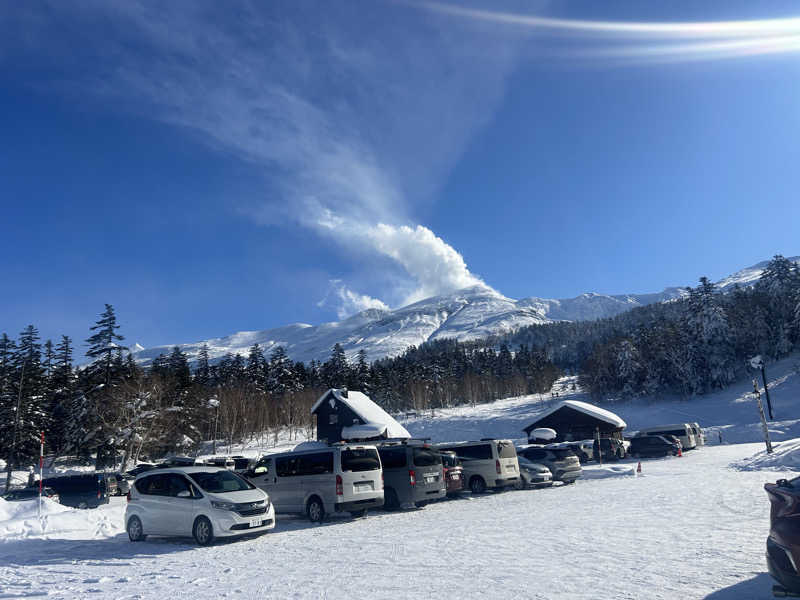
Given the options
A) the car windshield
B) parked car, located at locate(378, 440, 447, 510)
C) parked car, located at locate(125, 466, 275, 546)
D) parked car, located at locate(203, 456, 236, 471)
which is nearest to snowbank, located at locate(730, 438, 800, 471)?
parked car, located at locate(378, 440, 447, 510)

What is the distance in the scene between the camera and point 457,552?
9.70 metres

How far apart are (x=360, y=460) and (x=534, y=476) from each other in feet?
34.3

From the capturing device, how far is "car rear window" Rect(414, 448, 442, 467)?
17109 millimetres

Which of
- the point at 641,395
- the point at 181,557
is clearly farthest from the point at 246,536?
the point at 641,395

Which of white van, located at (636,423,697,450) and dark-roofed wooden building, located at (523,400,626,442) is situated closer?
white van, located at (636,423,697,450)

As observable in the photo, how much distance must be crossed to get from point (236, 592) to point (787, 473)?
788 inches

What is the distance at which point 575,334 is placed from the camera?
195250 mm

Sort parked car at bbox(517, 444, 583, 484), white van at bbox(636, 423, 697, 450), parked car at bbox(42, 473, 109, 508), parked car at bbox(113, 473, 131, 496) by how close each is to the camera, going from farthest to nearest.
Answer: white van at bbox(636, 423, 697, 450)
parked car at bbox(113, 473, 131, 496)
parked car at bbox(42, 473, 109, 508)
parked car at bbox(517, 444, 583, 484)

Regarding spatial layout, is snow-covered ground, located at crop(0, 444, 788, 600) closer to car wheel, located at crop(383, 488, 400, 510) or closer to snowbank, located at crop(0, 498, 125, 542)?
snowbank, located at crop(0, 498, 125, 542)

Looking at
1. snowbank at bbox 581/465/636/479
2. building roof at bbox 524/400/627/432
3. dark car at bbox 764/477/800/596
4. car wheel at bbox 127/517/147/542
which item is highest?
building roof at bbox 524/400/627/432

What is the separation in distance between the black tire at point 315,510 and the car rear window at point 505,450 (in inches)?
339

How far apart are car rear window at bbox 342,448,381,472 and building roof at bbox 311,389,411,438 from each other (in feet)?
84.7

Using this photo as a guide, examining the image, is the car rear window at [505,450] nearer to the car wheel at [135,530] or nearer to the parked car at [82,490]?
the car wheel at [135,530]

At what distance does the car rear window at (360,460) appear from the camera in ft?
49.1
